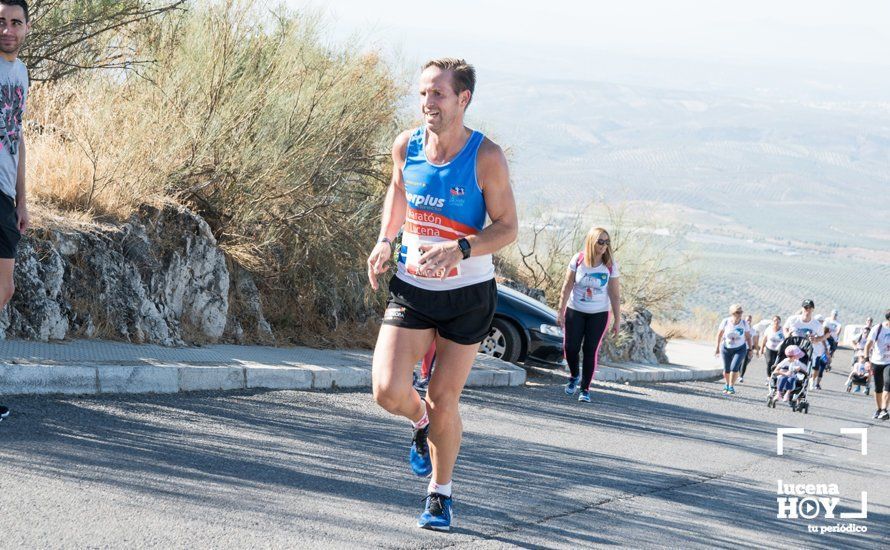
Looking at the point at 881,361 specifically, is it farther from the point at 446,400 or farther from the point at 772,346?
the point at 446,400

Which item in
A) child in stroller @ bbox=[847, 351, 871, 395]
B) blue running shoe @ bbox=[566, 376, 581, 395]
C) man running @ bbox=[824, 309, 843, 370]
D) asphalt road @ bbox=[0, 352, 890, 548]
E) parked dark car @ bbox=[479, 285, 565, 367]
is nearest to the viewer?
asphalt road @ bbox=[0, 352, 890, 548]

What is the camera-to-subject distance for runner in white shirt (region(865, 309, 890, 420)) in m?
16.4

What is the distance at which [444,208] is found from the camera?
19.0 ft

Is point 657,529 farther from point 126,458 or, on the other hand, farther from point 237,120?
point 237,120

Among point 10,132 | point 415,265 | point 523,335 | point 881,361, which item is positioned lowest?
point 881,361

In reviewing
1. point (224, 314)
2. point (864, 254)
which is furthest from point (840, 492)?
point (864, 254)

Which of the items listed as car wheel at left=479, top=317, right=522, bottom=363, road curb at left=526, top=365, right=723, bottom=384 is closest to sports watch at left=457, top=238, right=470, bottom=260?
car wheel at left=479, top=317, right=522, bottom=363

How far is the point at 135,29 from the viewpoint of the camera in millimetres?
14367

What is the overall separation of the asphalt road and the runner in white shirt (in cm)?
559

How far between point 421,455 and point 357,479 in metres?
0.65

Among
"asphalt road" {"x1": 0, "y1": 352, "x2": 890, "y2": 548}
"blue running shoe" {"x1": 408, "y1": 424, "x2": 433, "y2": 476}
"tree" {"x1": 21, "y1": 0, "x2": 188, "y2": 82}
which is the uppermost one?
"tree" {"x1": 21, "y1": 0, "x2": 188, "y2": 82}

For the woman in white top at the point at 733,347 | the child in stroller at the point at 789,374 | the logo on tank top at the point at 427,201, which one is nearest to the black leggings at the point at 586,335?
the child in stroller at the point at 789,374

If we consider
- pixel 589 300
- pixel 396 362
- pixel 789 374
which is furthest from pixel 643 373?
pixel 396 362

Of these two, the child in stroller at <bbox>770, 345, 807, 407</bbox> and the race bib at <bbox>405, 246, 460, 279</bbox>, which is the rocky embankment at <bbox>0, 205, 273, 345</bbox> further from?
the child in stroller at <bbox>770, 345, 807, 407</bbox>
